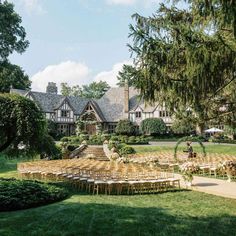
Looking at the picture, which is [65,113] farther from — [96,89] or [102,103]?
[96,89]

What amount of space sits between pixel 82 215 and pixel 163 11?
9147 millimetres

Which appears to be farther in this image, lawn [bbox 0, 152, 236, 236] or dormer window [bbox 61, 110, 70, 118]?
dormer window [bbox 61, 110, 70, 118]

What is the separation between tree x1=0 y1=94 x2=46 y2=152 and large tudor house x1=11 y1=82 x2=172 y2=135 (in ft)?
136

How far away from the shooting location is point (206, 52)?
916cm

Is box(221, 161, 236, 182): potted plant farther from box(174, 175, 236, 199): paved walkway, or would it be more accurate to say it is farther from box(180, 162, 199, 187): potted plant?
box(180, 162, 199, 187): potted plant

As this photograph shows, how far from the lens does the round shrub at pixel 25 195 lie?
11539 mm

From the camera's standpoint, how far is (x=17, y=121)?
14.4 metres

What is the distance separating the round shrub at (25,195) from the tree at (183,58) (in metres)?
5.50

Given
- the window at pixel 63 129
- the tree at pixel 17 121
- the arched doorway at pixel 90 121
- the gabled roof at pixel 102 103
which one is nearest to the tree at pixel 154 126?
the gabled roof at pixel 102 103

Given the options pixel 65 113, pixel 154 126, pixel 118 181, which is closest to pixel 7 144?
pixel 118 181

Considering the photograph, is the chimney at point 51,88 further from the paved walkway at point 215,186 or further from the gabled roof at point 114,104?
the paved walkway at point 215,186

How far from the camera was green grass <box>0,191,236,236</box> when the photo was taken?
29.0ft

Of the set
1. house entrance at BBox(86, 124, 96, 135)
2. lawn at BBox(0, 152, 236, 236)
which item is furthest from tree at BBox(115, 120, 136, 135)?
lawn at BBox(0, 152, 236, 236)

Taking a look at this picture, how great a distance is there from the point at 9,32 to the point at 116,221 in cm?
4976
